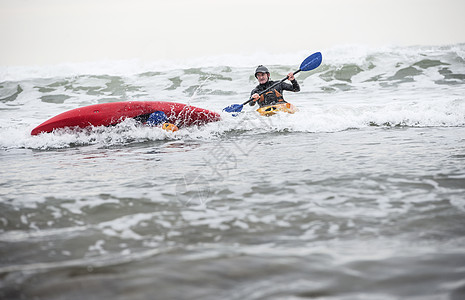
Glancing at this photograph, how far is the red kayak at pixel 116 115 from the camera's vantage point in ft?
17.0

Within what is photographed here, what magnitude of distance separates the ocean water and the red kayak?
0.46 feet

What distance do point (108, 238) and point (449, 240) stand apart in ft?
4.74

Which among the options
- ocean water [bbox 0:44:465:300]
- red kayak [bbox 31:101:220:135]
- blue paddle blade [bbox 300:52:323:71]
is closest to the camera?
ocean water [bbox 0:44:465:300]

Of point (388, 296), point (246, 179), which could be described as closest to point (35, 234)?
point (246, 179)

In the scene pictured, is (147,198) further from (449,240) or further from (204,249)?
(449,240)

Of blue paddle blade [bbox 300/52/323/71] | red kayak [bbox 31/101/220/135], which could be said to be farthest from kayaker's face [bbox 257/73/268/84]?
red kayak [bbox 31/101/220/135]

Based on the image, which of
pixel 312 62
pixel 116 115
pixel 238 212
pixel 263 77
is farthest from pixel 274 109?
pixel 238 212

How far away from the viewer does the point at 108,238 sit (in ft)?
5.61

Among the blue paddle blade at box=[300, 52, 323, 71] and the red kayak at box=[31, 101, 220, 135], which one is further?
the blue paddle blade at box=[300, 52, 323, 71]

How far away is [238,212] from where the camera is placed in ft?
6.46

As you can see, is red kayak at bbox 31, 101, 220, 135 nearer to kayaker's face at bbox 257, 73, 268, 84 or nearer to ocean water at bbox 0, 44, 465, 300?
ocean water at bbox 0, 44, 465, 300

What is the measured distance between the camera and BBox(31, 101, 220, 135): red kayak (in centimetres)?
519

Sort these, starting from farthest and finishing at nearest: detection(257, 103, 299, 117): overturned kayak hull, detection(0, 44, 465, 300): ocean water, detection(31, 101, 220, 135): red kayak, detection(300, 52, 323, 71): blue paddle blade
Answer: detection(300, 52, 323, 71): blue paddle blade → detection(257, 103, 299, 117): overturned kayak hull → detection(31, 101, 220, 135): red kayak → detection(0, 44, 465, 300): ocean water

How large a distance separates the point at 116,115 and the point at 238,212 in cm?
380
